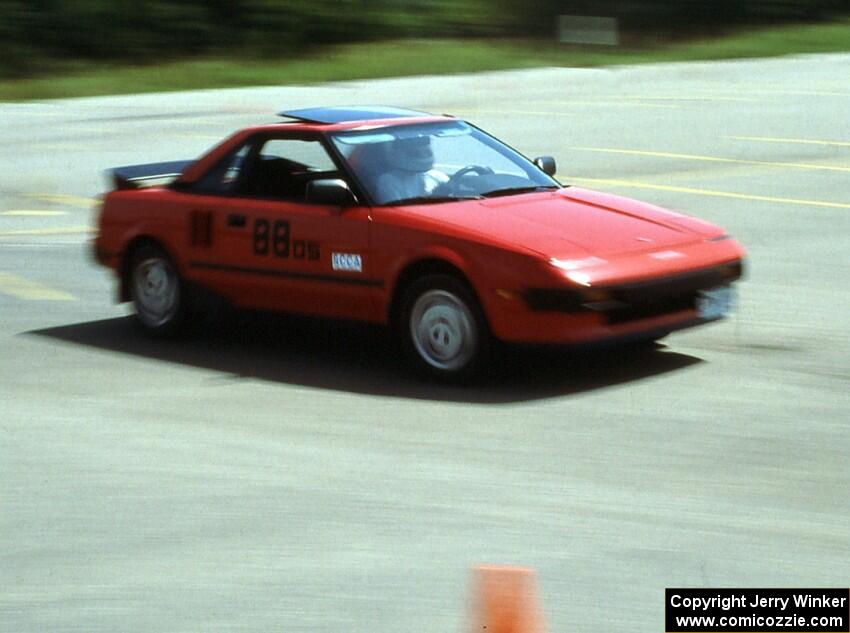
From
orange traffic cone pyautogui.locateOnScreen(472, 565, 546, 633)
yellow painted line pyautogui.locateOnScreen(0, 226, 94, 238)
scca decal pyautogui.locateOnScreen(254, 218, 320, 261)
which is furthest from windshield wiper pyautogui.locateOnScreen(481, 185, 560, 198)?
yellow painted line pyautogui.locateOnScreen(0, 226, 94, 238)

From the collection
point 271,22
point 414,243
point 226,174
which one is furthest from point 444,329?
point 271,22

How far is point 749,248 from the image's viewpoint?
1336 cm

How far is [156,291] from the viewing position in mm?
10453

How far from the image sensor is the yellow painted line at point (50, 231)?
50.1 feet

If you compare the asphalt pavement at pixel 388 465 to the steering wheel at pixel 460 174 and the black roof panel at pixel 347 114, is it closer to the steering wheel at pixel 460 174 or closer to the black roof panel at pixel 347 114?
the steering wheel at pixel 460 174

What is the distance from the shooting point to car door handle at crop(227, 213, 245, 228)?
381 inches

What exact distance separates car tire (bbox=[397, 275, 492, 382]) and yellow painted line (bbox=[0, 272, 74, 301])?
394 cm

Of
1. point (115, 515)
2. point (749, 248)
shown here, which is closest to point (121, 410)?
point (115, 515)

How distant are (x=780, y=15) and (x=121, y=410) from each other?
3344cm

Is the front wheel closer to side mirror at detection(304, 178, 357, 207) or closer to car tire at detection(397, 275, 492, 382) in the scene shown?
side mirror at detection(304, 178, 357, 207)

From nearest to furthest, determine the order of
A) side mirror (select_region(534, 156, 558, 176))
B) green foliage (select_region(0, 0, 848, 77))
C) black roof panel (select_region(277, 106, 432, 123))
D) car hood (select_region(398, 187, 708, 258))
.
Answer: car hood (select_region(398, 187, 708, 258)) < black roof panel (select_region(277, 106, 432, 123)) < side mirror (select_region(534, 156, 558, 176)) < green foliage (select_region(0, 0, 848, 77))

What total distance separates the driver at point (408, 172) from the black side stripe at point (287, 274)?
464 mm

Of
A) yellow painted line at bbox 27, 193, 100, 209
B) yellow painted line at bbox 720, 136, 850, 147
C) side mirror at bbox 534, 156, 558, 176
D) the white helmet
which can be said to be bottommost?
yellow painted line at bbox 27, 193, 100, 209

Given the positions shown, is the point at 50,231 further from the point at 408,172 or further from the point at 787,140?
the point at 787,140
